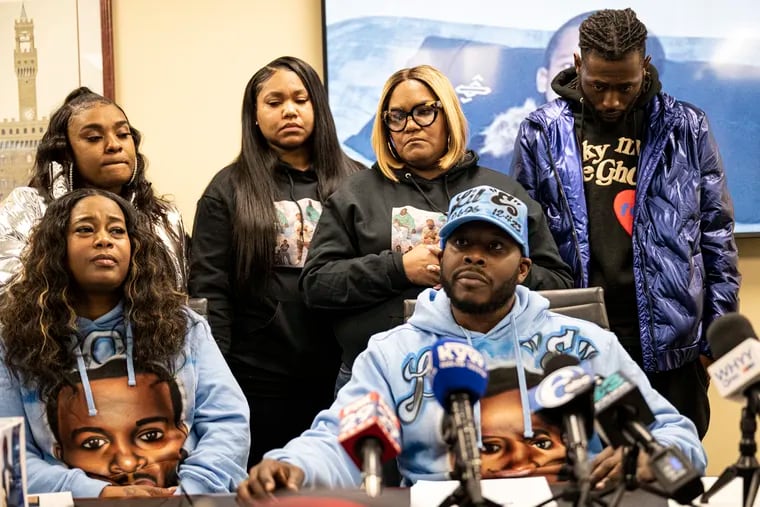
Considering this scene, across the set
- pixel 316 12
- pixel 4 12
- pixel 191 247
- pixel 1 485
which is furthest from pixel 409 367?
pixel 4 12

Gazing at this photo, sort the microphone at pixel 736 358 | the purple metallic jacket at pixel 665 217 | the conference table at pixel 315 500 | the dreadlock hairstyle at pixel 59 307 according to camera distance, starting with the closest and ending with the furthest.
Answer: the microphone at pixel 736 358
the conference table at pixel 315 500
the dreadlock hairstyle at pixel 59 307
the purple metallic jacket at pixel 665 217

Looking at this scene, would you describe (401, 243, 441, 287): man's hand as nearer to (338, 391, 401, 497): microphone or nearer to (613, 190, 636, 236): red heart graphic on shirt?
(613, 190, 636, 236): red heart graphic on shirt

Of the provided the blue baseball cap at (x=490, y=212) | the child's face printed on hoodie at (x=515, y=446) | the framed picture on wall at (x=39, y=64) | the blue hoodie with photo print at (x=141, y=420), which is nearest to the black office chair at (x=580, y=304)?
the blue baseball cap at (x=490, y=212)

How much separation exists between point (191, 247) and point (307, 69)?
67 cm

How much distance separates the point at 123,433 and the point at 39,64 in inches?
77.2

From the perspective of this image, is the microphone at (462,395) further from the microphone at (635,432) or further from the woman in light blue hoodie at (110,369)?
the woman in light blue hoodie at (110,369)

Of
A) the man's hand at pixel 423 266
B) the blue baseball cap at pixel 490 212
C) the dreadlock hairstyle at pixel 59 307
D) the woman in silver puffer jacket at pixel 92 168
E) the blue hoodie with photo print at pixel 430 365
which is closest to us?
the blue hoodie with photo print at pixel 430 365

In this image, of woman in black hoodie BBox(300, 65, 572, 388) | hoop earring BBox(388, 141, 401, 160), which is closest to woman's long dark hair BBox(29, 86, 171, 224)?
woman in black hoodie BBox(300, 65, 572, 388)

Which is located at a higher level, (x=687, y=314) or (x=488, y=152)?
(x=488, y=152)

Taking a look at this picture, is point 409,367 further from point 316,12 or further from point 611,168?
point 316,12

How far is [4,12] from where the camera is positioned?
3783mm

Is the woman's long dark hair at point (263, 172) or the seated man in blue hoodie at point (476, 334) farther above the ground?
the woman's long dark hair at point (263, 172)

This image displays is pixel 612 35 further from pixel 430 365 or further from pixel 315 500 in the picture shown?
pixel 315 500

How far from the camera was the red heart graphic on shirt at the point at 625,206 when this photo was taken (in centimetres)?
292
